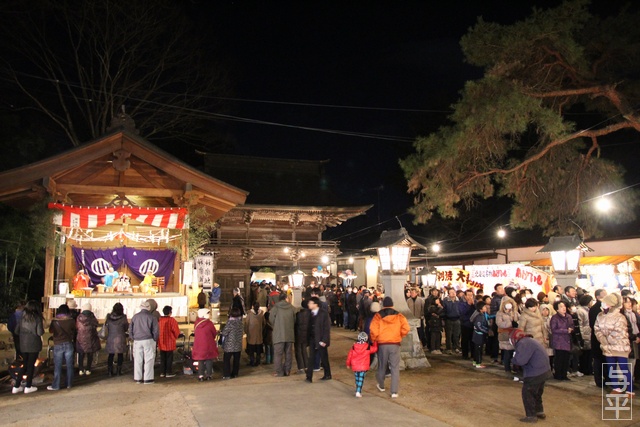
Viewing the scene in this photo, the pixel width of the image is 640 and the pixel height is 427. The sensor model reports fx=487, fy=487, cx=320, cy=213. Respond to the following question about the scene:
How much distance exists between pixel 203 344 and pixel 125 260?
8.04 metres

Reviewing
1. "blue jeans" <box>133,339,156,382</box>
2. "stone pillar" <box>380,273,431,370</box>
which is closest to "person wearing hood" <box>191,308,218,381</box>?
"blue jeans" <box>133,339,156,382</box>

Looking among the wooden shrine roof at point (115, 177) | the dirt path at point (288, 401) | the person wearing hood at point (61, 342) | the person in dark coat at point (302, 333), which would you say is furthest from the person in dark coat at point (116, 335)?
the wooden shrine roof at point (115, 177)

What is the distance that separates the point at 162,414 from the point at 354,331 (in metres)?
11.7

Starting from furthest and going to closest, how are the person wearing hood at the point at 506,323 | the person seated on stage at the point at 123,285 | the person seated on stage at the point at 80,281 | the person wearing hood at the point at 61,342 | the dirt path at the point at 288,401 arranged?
the person seated on stage at the point at 123,285
the person seated on stage at the point at 80,281
the person wearing hood at the point at 506,323
the person wearing hood at the point at 61,342
the dirt path at the point at 288,401

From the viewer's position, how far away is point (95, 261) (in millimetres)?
15516

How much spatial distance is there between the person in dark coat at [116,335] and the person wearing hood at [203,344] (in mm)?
1615

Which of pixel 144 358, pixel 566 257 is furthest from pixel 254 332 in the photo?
pixel 566 257

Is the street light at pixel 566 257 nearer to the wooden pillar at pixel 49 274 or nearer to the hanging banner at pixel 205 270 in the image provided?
the wooden pillar at pixel 49 274

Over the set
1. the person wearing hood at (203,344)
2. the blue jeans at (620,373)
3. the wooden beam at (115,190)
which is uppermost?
the wooden beam at (115,190)

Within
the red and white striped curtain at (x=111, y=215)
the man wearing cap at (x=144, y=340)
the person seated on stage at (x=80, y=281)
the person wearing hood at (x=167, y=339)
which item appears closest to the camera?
the man wearing cap at (x=144, y=340)

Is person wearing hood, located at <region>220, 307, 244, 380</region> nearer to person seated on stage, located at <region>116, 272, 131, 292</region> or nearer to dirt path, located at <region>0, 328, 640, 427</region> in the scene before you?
dirt path, located at <region>0, 328, 640, 427</region>

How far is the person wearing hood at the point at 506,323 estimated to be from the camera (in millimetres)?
9883

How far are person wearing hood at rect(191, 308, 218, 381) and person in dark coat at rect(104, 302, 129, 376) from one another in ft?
5.30

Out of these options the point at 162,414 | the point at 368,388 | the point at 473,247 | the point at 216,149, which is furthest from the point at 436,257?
the point at 162,414
